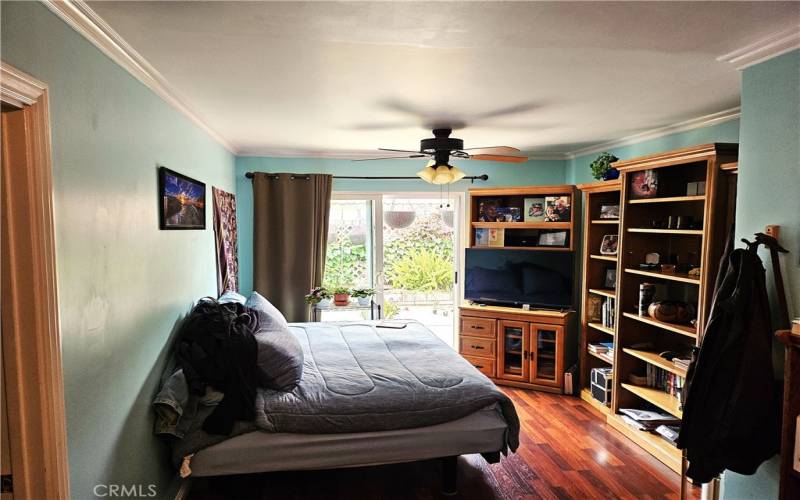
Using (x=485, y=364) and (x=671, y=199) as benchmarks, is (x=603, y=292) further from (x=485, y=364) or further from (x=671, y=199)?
(x=485, y=364)

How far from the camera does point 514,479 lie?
9.78 ft

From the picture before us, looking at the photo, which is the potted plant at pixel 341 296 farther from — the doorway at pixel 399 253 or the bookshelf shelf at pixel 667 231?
the bookshelf shelf at pixel 667 231

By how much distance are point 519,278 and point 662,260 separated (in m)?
1.51

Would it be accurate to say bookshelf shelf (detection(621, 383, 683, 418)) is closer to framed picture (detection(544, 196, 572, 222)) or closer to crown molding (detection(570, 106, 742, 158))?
framed picture (detection(544, 196, 572, 222))

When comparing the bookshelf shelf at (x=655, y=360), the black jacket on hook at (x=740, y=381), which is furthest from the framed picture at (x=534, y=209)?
the black jacket on hook at (x=740, y=381)

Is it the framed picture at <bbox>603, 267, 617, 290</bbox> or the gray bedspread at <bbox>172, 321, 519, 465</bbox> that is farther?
the framed picture at <bbox>603, 267, 617, 290</bbox>

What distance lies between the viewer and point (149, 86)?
93.2 inches

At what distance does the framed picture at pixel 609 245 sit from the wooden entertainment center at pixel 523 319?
19.5 inches

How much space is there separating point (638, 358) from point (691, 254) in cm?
93

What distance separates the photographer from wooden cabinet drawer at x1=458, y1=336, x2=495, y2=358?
4.80m

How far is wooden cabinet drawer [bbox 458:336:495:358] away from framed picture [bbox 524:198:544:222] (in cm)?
136

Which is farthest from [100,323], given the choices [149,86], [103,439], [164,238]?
[149,86]

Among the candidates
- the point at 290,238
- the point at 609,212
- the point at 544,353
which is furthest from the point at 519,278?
the point at 290,238

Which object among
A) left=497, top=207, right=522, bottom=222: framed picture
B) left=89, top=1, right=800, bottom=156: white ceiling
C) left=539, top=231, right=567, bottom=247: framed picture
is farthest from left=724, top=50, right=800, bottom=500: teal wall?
left=497, top=207, right=522, bottom=222: framed picture
